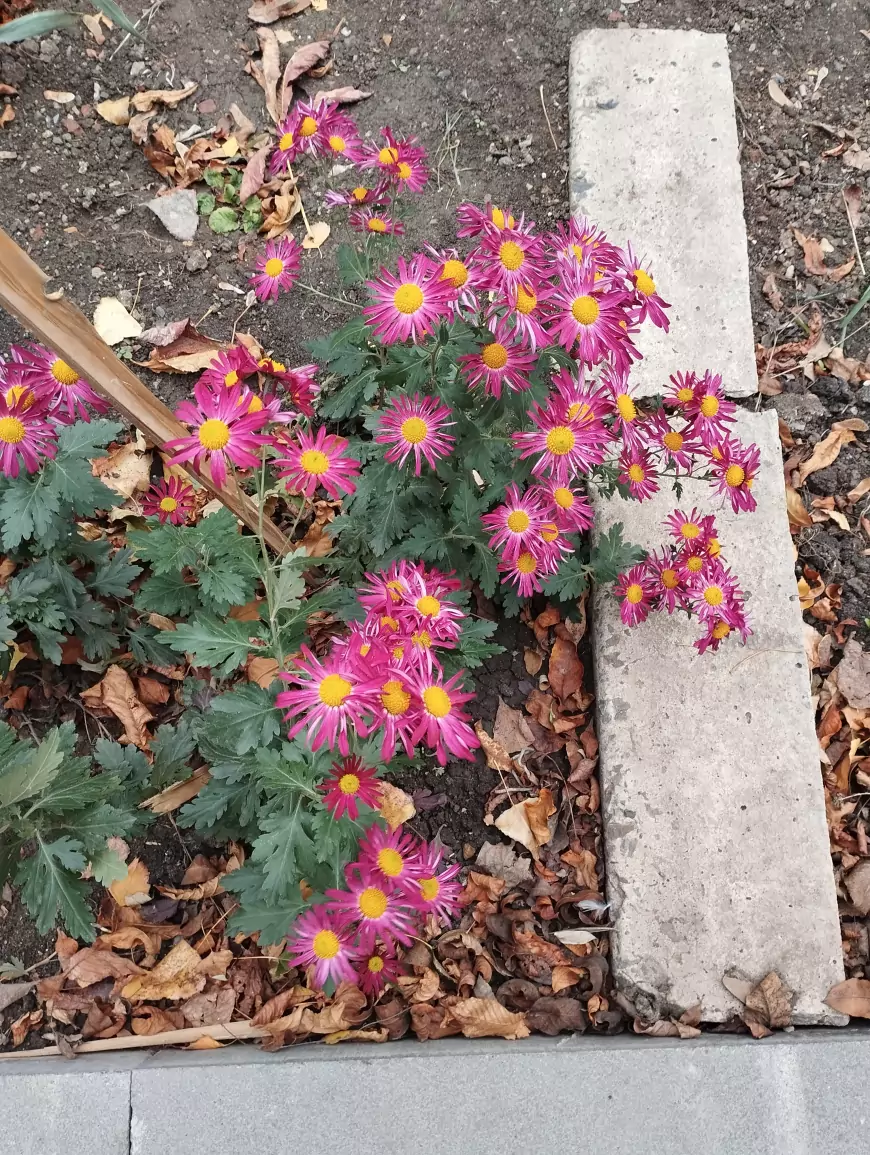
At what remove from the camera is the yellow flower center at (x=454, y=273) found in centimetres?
168

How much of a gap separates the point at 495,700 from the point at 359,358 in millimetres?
997

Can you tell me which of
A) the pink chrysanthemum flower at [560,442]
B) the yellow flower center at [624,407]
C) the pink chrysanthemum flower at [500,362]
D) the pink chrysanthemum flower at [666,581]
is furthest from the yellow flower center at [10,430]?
the pink chrysanthemum flower at [666,581]

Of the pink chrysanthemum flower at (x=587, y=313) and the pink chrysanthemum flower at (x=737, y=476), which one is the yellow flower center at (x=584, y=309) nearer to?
the pink chrysanthemum flower at (x=587, y=313)

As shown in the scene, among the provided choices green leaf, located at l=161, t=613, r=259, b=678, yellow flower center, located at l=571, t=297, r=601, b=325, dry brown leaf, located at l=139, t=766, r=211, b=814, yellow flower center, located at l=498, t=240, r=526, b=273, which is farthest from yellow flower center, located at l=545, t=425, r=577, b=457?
dry brown leaf, located at l=139, t=766, r=211, b=814

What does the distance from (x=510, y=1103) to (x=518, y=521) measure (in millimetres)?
1211

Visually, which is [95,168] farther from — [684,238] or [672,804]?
[672,804]

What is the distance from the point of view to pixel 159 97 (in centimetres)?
295

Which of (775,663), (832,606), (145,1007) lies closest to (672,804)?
(775,663)

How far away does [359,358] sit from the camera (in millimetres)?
2211

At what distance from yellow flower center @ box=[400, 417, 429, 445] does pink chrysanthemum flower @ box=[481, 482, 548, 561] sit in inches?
9.0

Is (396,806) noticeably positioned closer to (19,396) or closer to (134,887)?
(134,887)

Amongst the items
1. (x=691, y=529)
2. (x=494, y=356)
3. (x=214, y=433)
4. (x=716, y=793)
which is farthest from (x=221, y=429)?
(x=716, y=793)

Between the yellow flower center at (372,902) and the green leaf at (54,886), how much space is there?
1.81 ft

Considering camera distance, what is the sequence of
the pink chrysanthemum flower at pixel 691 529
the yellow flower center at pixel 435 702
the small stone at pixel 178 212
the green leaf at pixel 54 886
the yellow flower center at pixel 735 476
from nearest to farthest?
the yellow flower center at pixel 435 702 < the green leaf at pixel 54 886 < the yellow flower center at pixel 735 476 < the pink chrysanthemum flower at pixel 691 529 < the small stone at pixel 178 212
